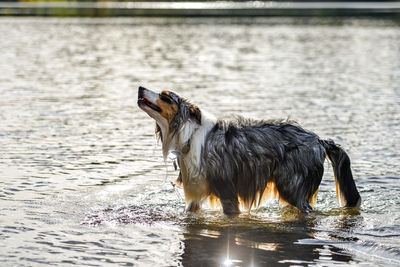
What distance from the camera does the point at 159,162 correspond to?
12.9 metres

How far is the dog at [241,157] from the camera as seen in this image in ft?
30.1

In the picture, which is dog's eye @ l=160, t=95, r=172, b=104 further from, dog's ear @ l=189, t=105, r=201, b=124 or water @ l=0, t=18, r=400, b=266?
water @ l=0, t=18, r=400, b=266

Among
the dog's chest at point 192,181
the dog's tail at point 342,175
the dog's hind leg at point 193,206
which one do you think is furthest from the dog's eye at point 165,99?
the dog's tail at point 342,175

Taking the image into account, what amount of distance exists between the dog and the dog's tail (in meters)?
0.01

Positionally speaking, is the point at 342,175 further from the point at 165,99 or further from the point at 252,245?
the point at 165,99

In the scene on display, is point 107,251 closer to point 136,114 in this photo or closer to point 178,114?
point 178,114

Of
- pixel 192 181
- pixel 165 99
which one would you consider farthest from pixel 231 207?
pixel 165 99

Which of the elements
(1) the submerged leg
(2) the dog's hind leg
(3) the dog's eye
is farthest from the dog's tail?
(3) the dog's eye

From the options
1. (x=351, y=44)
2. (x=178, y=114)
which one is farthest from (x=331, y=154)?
(x=351, y=44)

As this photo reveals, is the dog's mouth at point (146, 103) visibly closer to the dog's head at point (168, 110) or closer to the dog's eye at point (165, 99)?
the dog's head at point (168, 110)

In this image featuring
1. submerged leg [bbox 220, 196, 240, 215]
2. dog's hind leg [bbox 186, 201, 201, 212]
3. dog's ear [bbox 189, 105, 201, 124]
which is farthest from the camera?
dog's hind leg [bbox 186, 201, 201, 212]

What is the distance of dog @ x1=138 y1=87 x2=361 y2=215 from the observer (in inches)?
362

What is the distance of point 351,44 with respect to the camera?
41.4m

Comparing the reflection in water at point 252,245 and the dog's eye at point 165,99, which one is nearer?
the reflection in water at point 252,245
